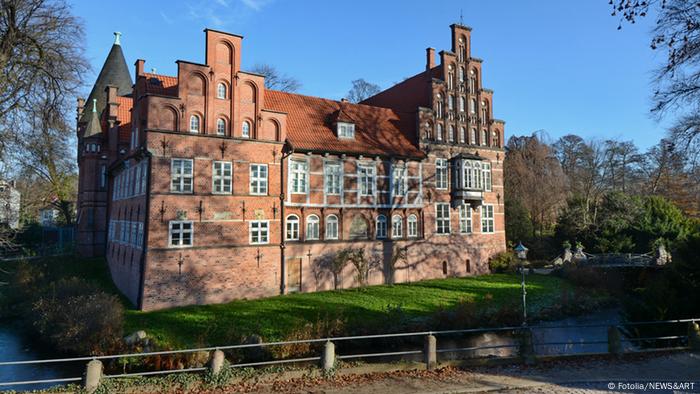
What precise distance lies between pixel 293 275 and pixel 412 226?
7.83 meters

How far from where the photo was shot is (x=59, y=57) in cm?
1192

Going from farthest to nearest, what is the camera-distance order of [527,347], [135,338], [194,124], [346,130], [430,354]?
[346,130], [194,124], [135,338], [527,347], [430,354]

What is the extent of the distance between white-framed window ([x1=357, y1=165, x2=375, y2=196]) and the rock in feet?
41.1

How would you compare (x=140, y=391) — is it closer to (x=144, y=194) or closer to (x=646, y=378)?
(x=646, y=378)

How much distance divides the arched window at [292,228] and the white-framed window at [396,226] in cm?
580

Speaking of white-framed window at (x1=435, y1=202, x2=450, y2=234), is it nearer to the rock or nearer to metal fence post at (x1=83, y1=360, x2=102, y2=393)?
the rock

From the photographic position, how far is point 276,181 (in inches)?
789

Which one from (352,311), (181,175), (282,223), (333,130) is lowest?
(352,311)

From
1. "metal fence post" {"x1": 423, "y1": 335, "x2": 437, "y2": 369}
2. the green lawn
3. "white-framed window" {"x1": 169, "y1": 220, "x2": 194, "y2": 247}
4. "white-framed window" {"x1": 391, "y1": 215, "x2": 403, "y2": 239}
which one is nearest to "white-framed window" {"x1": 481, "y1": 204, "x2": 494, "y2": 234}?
the green lawn

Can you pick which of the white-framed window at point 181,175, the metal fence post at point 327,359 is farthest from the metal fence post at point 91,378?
the white-framed window at point 181,175

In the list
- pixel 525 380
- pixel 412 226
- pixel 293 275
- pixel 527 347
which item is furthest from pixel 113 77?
pixel 525 380

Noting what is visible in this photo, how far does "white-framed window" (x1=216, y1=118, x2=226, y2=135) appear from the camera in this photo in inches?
733

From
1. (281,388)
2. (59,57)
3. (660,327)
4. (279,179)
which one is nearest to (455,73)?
(279,179)

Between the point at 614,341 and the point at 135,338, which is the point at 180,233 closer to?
the point at 135,338
